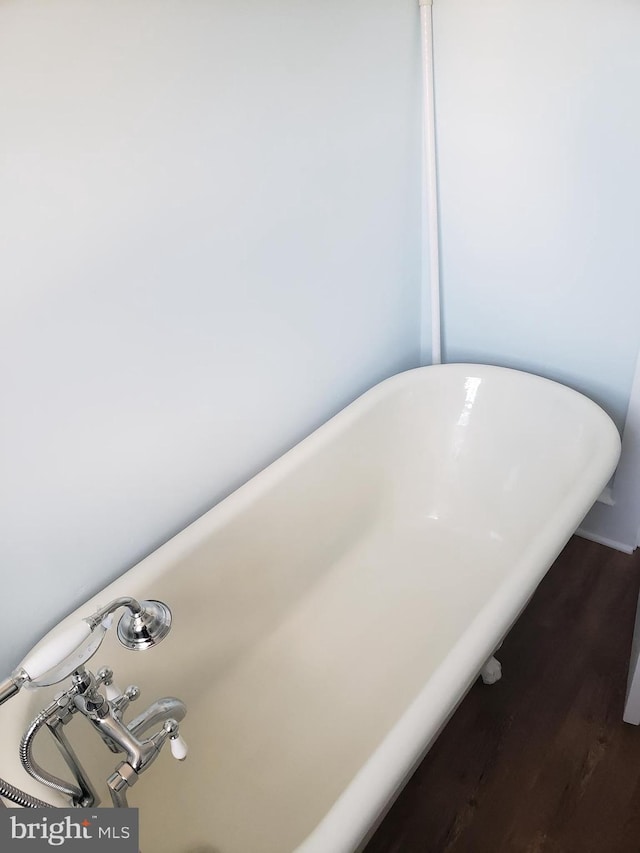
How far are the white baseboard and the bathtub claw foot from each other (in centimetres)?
61

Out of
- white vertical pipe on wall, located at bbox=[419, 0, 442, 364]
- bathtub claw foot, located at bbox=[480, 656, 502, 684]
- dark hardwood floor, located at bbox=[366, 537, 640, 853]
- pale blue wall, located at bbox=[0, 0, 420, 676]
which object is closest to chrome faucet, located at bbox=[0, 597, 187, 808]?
pale blue wall, located at bbox=[0, 0, 420, 676]

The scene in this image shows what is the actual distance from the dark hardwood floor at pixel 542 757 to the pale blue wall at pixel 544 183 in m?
0.63

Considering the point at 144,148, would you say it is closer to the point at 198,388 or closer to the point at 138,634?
the point at 198,388

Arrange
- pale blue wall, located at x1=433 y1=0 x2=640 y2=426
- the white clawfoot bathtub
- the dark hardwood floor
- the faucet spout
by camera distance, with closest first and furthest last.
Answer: the faucet spout → the white clawfoot bathtub → the dark hardwood floor → pale blue wall, located at x1=433 y1=0 x2=640 y2=426

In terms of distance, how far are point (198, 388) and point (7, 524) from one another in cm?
48

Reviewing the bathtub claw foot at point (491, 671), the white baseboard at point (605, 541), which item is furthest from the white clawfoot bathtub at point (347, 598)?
the white baseboard at point (605, 541)

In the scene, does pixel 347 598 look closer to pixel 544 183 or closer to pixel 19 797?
pixel 19 797

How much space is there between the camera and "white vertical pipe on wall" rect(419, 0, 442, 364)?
1748 millimetres

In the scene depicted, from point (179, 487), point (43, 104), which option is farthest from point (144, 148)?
point (179, 487)

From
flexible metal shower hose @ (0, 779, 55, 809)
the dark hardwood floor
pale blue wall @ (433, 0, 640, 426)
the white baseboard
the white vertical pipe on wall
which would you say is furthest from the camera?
the white baseboard

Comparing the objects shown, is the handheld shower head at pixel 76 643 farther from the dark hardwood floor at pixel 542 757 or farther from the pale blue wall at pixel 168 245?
the dark hardwood floor at pixel 542 757

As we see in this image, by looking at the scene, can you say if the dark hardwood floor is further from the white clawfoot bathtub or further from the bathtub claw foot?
the white clawfoot bathtub

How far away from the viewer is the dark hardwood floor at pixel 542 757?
1426 mm

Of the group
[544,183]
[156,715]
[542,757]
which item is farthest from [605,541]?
[156,715]
